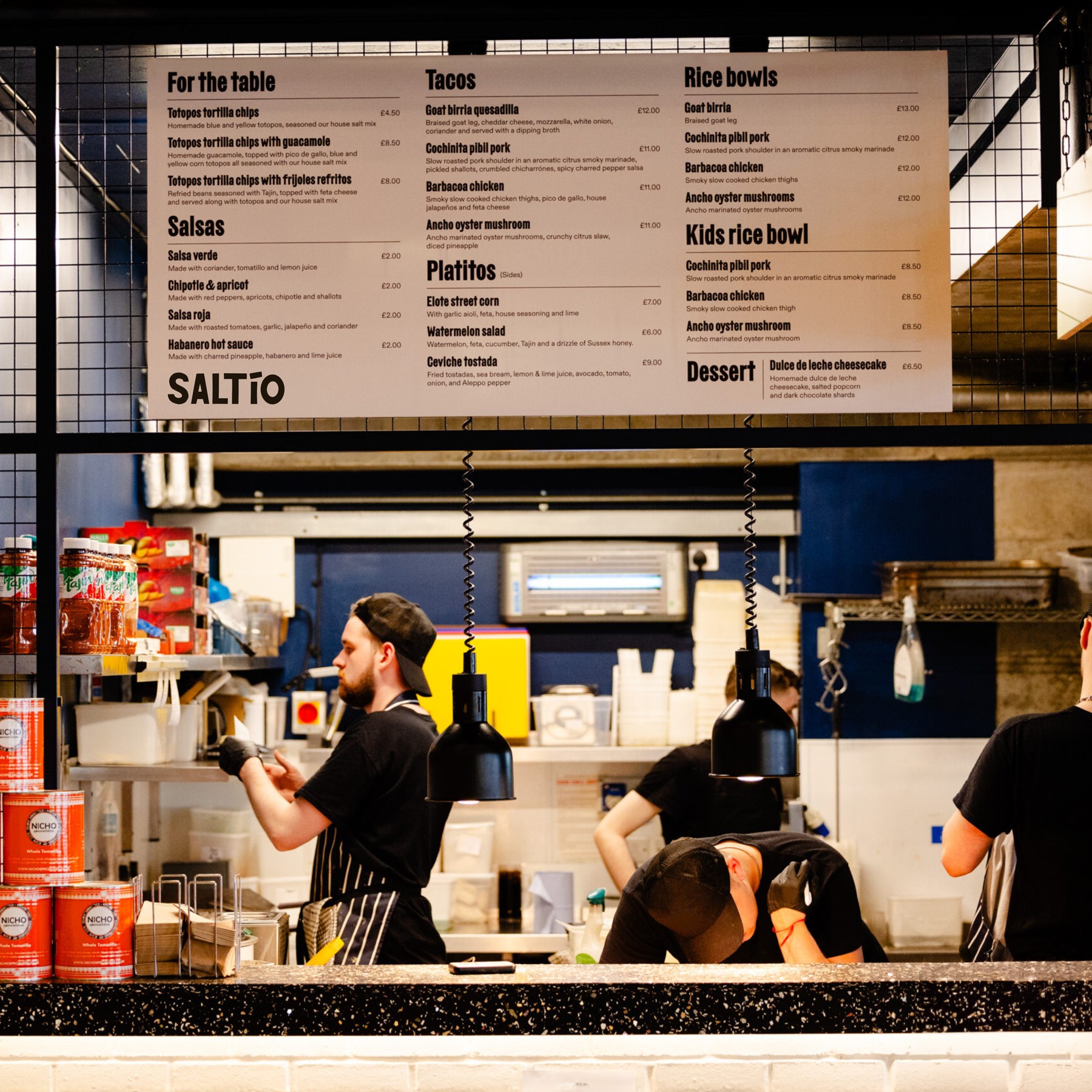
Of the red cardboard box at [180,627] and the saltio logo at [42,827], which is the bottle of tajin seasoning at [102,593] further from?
the saltio logo at [42,827]

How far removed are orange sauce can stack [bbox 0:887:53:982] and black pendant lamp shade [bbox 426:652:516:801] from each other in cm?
71

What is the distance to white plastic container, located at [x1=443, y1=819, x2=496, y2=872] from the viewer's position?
4855mm

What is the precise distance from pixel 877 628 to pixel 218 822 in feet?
9.84

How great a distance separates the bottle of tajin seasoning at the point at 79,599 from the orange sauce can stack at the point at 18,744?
77cm

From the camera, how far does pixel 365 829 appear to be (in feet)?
9.71

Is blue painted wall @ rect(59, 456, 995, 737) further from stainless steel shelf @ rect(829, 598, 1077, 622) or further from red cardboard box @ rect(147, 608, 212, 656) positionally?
red cardboard box @ rect(147, 608, 212, 656)

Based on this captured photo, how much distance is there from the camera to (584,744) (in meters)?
4.82

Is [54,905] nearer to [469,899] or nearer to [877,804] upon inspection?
[469,899]

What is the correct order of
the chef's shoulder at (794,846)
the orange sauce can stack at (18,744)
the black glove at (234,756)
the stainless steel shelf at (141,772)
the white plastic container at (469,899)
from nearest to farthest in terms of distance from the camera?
the orange sauce can stack at (18,744)
the chef's shoulder at (794,846)
the black glove at (234,756)
the stainless steel shelf at (141,772)
the white plastic container at (469,899)

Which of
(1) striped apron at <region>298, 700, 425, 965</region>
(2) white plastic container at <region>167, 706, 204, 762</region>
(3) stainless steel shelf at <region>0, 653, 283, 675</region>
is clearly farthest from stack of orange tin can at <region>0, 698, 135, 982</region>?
(2) white plastic container at <region>167, 706, 204, 762</region>

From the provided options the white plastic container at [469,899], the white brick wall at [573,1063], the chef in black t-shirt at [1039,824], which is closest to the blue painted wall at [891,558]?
the white plastic container at [469,899]

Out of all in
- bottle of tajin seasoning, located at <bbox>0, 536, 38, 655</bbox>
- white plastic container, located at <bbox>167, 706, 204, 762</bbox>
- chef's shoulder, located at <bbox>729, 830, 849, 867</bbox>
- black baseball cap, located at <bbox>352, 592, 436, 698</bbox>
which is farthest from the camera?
white plastic container, located at <bbox>167, 706, 204, 762</bbox>

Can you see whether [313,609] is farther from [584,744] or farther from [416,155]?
[416,155]

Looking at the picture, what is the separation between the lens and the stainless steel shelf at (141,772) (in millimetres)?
4195
